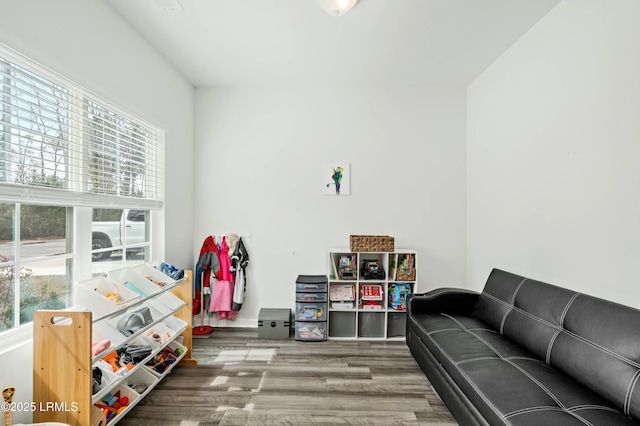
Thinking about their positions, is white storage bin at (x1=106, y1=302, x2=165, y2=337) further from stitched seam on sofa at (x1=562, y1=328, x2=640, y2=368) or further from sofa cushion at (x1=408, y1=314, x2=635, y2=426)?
stitched seam on sofa at (x1=562, y1=328, x2=640, y2=368)

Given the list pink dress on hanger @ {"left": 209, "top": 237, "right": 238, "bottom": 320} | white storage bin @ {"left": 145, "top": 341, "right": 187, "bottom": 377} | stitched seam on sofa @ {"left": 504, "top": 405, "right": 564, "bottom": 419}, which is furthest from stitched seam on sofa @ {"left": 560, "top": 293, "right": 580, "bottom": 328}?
pink dress on hanger @ {"left": 209, "top": 237, "right": 238, "bottom": 320}

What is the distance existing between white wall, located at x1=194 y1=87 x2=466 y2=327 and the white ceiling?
0.28 m

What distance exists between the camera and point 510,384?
A: 155cm

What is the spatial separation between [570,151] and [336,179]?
84.1 inches

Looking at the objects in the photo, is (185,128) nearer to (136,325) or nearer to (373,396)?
(136,325)

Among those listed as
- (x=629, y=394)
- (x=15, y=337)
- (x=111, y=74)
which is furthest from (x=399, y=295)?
(x=111, y=74)

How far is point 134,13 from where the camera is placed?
89.4 inches

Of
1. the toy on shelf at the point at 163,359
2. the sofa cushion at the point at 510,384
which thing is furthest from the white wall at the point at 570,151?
the toy on shelf at the point at 163,359

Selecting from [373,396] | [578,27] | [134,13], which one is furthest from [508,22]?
[373,396]

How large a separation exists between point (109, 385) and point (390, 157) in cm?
322

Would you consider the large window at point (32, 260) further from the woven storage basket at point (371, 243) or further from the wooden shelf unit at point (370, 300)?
the woven storage basket at point (371, 243)

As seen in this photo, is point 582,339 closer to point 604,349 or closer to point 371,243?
point 604,349

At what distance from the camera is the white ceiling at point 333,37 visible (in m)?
2.21

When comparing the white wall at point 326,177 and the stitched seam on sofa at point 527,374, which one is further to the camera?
the white wall at point 326,177
